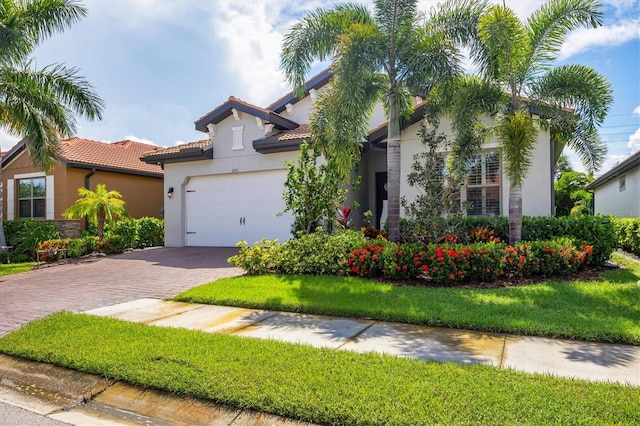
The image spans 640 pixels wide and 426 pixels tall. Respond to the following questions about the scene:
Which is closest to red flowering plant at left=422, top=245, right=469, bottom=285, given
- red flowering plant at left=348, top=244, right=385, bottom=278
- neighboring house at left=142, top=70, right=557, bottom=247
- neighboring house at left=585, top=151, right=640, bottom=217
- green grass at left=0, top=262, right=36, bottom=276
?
red flowering plant at left=348, top=244, right=385, bottom=278

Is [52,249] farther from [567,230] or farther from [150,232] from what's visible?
[567,230]

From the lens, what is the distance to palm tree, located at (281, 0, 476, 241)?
8.68 m

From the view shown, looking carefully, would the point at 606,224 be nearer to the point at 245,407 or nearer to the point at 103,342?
the point at 245,407

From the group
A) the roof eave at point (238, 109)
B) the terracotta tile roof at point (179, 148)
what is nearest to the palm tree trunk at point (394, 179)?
the roof eave at point (238, 109)

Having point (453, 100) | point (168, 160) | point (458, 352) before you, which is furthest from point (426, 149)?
point (168, 160)

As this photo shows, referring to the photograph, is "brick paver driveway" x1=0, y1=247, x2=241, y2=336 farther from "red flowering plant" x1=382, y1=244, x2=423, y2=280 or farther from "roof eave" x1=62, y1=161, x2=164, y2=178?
"roof eave" x1=62, y1=161, x2=164, y2=178

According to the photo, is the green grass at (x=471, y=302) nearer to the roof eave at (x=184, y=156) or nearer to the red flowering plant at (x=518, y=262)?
the red flowering plant at (x=518, y=262)

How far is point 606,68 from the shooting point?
29.9 ft

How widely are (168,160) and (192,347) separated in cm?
1236

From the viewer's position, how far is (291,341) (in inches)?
179

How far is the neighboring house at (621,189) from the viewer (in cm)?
1384

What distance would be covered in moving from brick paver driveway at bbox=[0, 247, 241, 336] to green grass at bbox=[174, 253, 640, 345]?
1.33 metres

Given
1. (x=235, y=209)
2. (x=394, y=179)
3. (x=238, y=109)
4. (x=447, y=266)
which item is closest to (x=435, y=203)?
(x=394, y=179)

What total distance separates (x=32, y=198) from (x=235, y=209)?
10511 mm
